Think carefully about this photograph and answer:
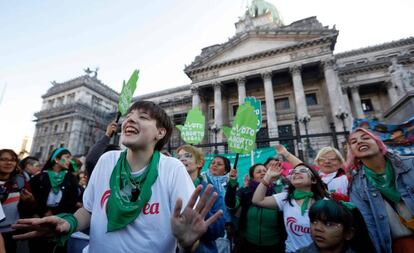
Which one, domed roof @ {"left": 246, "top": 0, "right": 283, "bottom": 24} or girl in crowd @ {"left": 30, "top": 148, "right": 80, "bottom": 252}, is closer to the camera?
girl in crowd @ {"left": 30, "top": 148, "right": 80, "bottom": 252}

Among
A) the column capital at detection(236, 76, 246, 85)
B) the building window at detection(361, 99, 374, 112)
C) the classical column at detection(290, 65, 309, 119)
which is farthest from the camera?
the building window at detection(361, 99, 374, 112)

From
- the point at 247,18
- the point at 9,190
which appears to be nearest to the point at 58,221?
the point at 9,190

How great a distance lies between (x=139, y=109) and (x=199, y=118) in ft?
23.6

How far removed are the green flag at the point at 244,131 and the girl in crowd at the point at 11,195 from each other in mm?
3502

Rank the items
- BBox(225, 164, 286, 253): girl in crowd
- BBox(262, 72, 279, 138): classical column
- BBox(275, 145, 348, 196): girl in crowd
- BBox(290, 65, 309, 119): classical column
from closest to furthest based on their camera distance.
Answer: BBox(225, 164, 286, 253): girl in crowd
BBox(275, 145, 348, 196): girl in crowd
BBox(290, 65, 309, 119): classical column
BBox(262, 72, 279, 138): classical column

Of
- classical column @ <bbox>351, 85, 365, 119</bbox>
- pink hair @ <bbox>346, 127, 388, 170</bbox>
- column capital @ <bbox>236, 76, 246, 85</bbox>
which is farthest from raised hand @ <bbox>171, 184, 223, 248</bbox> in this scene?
classical column @ <bbox>351, 85, 365, 119</bbox>

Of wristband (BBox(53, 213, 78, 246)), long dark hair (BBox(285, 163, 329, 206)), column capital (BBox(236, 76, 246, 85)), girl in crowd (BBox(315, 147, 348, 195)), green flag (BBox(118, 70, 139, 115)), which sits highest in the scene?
column capital (BBox(236, 76, 246, 85))

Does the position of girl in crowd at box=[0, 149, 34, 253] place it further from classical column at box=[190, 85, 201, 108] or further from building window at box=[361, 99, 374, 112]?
building window at box=[361, 99, 374, 112]

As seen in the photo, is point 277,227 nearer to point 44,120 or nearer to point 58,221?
point 58,221

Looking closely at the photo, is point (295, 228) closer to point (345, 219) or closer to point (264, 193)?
point (264, 193)

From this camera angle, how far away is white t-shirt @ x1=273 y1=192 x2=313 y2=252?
2.38m

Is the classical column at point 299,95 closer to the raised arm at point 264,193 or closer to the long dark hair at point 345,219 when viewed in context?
the raised arm at point 264,193

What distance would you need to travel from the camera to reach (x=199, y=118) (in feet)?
29.7

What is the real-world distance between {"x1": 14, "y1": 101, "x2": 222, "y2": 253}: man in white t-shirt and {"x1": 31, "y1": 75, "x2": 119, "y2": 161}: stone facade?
32.3m
